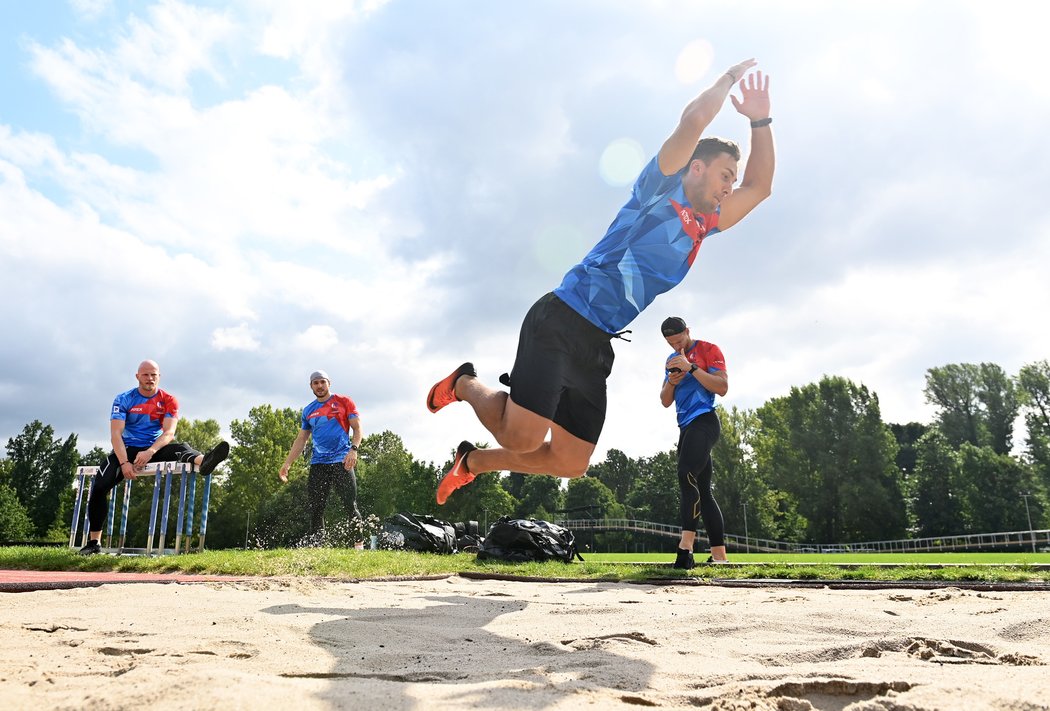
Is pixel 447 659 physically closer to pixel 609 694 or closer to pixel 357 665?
pixel 357 665

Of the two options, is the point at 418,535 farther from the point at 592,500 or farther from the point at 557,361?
the point at 592,500

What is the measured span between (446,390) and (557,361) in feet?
3.18

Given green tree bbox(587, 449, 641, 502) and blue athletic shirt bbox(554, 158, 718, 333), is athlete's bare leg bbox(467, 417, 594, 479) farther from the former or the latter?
green tree bbox(587, 449, 641, 502)

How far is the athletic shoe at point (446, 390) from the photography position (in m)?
4.27

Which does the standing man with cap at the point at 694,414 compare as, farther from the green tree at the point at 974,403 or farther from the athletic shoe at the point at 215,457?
the green tree at the point at 974,403

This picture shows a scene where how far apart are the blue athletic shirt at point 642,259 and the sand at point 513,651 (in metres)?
1.64

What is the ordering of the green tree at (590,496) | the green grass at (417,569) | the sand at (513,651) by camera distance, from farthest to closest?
the green tree at (590,496) < the green grass at (417,569) < the sand at (513,651)

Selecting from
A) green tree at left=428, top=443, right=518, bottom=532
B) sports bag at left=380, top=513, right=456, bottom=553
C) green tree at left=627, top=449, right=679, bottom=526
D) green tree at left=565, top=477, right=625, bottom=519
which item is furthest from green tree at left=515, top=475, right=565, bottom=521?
sports bag at left=380, top=513, right=456, bottom=553

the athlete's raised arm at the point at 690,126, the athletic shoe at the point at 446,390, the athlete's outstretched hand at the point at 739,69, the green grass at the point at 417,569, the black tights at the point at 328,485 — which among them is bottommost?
the green grass at the point at 417,569

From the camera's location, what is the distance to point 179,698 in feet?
4.30

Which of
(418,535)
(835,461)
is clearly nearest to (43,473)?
(418,535)

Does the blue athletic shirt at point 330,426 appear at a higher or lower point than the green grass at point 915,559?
higher

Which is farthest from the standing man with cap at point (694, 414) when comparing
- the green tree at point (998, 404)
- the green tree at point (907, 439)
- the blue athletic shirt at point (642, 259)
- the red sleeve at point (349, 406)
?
the green tree at point (907, 439)

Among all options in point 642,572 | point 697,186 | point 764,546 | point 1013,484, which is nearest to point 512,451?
point 697,186
